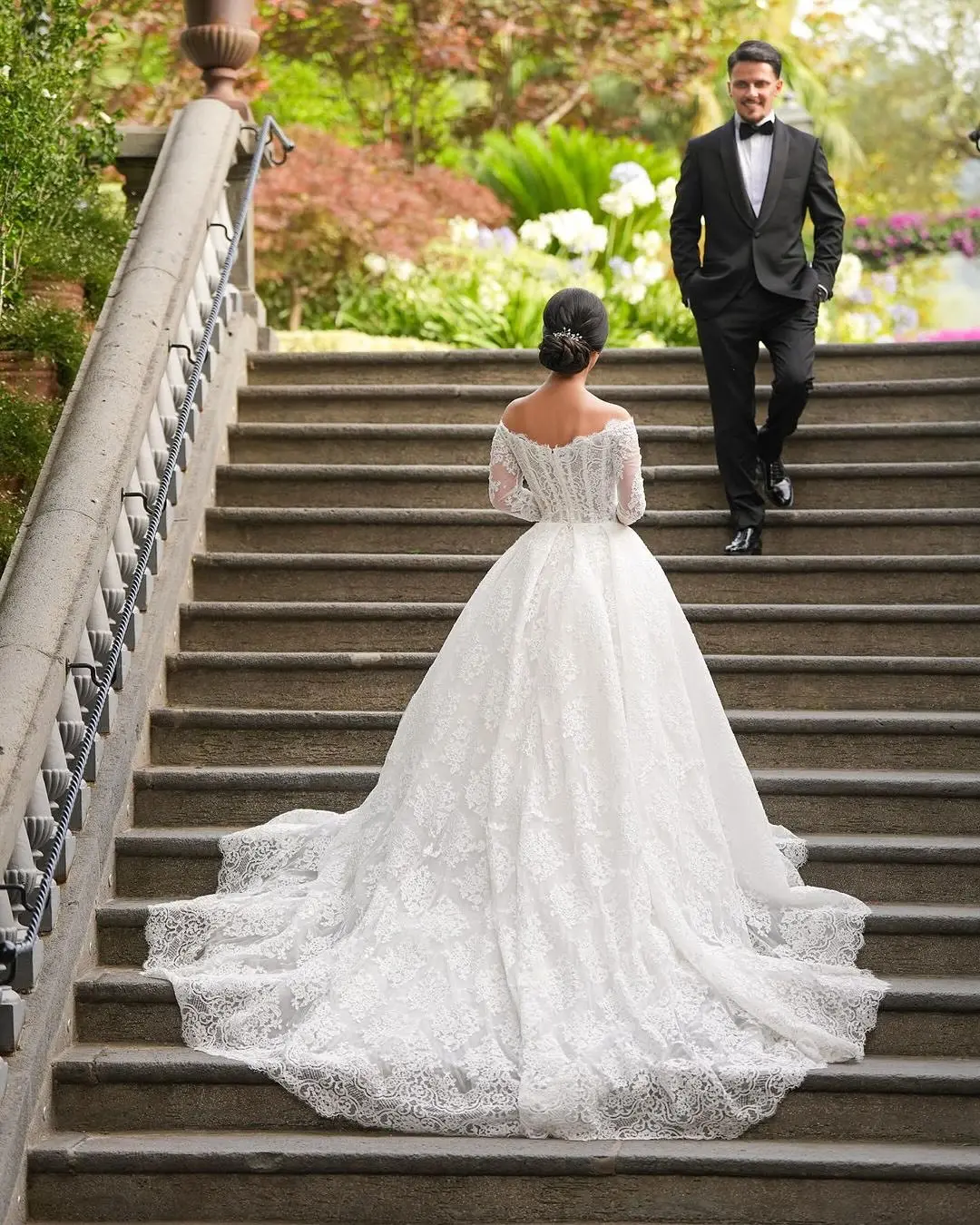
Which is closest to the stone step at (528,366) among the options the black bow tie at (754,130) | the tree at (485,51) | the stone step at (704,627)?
the black bow tie at (754,130)

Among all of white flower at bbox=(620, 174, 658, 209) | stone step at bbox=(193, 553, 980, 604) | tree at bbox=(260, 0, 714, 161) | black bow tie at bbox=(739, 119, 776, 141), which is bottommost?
stone step at bbox=(193, 553, 980, 604)

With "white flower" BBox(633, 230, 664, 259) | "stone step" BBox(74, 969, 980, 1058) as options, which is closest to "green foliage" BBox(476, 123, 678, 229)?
"white flower" BBox(633, 230, 664, 259)

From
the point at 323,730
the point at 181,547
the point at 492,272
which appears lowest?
the point at 323,730

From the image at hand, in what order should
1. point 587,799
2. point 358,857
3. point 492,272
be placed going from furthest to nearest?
1. point 492,272
2. point 358,857
3. point 587,799

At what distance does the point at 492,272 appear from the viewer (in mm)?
10453

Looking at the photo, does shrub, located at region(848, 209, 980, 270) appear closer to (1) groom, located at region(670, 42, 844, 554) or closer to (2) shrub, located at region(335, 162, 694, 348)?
(2) shrub, located at region(335, 162, 694, 348)

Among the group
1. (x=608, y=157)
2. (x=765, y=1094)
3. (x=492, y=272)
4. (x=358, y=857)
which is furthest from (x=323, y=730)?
(x=608, y=157)

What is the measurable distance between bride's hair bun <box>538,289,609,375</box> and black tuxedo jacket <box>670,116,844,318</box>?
81.8 inches

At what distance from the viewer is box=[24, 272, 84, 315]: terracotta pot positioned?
6812mm

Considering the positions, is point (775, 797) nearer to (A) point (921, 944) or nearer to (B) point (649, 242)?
(A) point (921, 944)

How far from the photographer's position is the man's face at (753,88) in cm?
646

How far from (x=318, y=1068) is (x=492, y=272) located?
722 cm

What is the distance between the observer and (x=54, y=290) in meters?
6.86

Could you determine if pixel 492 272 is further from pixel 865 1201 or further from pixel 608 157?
pixel 865 1201
